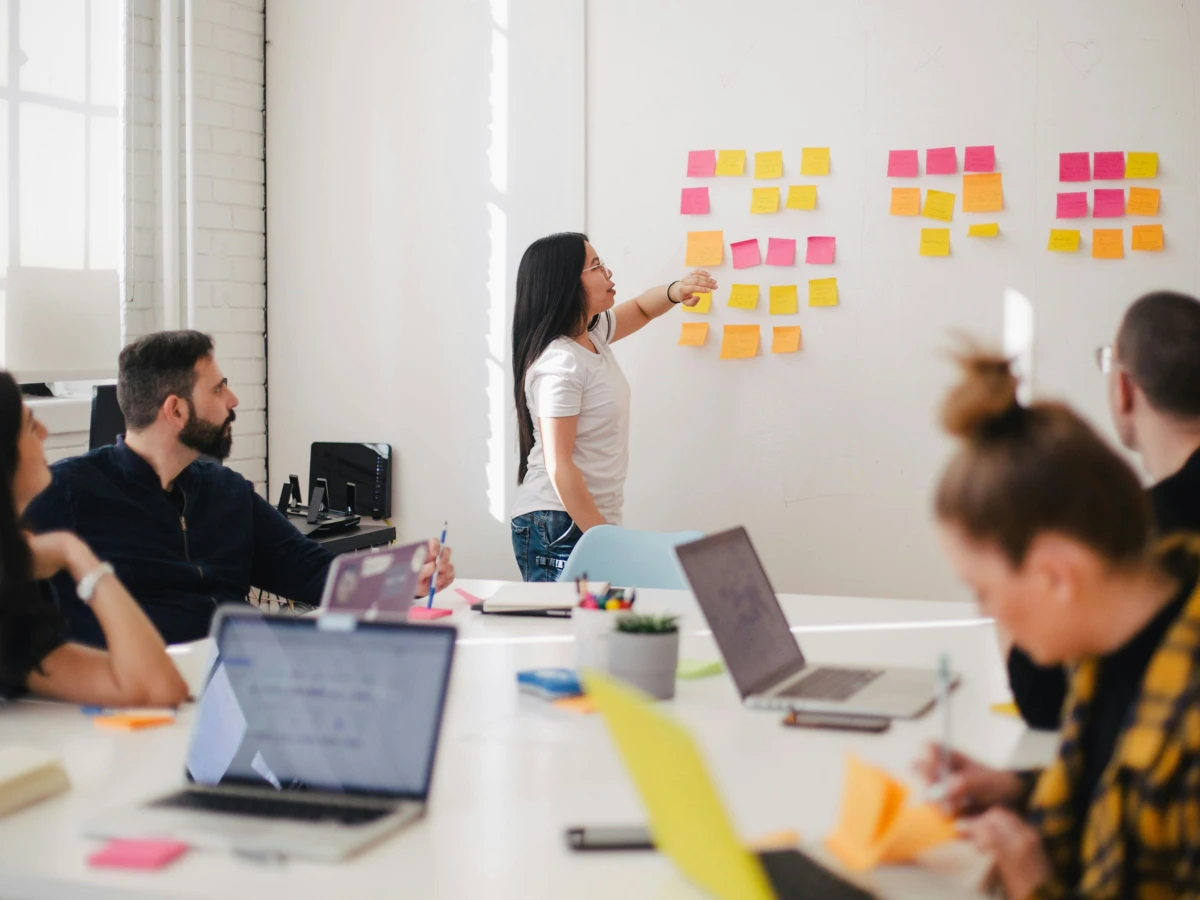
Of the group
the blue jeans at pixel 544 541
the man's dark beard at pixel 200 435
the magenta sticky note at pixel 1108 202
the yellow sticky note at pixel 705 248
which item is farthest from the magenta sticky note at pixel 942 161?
the man's dark beard at pixel 200 435

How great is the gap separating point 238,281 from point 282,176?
0.42 meters

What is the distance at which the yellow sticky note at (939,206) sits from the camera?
11.4 ft

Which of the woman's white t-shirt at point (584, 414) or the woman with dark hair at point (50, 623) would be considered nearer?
the woman with dark hair at point (50, 623)

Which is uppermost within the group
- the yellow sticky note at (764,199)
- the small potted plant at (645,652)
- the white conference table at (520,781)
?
the yellow sticky note at (764,199)

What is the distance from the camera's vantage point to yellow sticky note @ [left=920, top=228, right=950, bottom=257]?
349 centimetres

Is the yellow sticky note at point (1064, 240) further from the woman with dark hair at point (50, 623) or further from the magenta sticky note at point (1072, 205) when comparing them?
the woman with dark hair at point (50, 623)

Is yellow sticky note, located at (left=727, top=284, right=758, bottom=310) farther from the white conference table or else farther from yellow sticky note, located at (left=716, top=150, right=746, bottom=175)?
the white conference table

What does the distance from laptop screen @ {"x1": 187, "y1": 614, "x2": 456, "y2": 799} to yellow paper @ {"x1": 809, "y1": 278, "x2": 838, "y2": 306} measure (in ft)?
8.43

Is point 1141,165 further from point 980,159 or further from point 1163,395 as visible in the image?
point 1163,395

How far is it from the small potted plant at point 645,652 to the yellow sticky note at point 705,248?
214 cm

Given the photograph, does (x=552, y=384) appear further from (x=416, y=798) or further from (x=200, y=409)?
(x=416, y=798)

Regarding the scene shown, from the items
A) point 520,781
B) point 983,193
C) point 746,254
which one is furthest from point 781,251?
point 520,781

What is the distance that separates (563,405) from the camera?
3.21m

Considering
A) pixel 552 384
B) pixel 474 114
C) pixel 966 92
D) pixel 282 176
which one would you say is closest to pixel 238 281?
pixel 282 176
